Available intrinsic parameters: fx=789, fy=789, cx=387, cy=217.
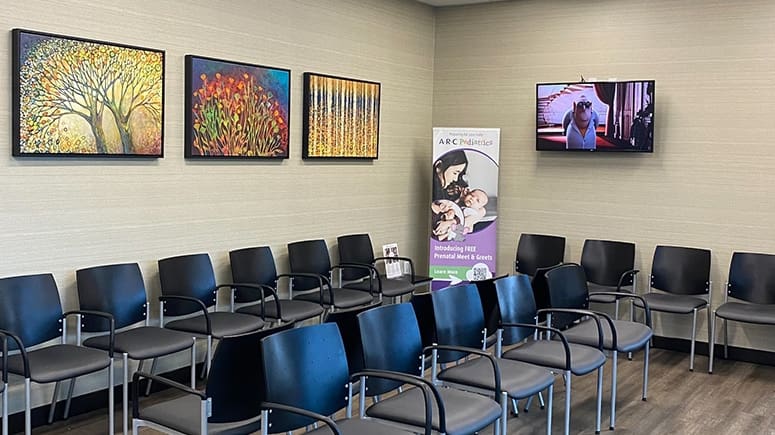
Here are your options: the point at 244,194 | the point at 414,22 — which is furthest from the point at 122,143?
the point at 414,22

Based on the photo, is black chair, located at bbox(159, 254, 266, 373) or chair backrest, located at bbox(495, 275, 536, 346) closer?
chair backrest, located at bbox(495, 275, 536, 346)

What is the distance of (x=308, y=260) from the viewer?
6.23m

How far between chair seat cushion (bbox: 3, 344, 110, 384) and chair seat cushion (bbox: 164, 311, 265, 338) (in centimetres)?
69

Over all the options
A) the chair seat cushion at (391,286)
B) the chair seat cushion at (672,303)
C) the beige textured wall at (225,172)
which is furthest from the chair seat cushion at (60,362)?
the chair seat cushion at (672,303)

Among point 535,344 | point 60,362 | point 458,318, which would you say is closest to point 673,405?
point 535,344

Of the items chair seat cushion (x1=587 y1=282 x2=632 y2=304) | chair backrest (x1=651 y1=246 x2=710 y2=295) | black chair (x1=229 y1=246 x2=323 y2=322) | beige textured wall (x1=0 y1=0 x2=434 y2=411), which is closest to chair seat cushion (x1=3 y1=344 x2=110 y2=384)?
beige textured wall (x1=0 y1=0 x2=434 y2=411)

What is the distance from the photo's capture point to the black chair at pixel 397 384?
134 inches

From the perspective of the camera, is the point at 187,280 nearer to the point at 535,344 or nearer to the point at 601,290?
the point at 535,344

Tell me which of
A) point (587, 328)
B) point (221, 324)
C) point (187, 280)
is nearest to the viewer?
point (221, 324)

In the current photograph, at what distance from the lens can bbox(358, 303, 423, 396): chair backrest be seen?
144 inches

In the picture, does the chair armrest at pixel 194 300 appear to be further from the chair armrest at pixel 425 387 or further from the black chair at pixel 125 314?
the chair armrest at pixel 425 387

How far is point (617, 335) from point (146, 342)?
9.34 feet

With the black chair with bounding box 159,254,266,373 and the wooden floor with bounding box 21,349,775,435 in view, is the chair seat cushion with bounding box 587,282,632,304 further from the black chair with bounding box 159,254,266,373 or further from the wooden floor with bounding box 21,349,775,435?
the black chair with bounding box 159,254,266,373

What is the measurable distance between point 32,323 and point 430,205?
14.4 feet
